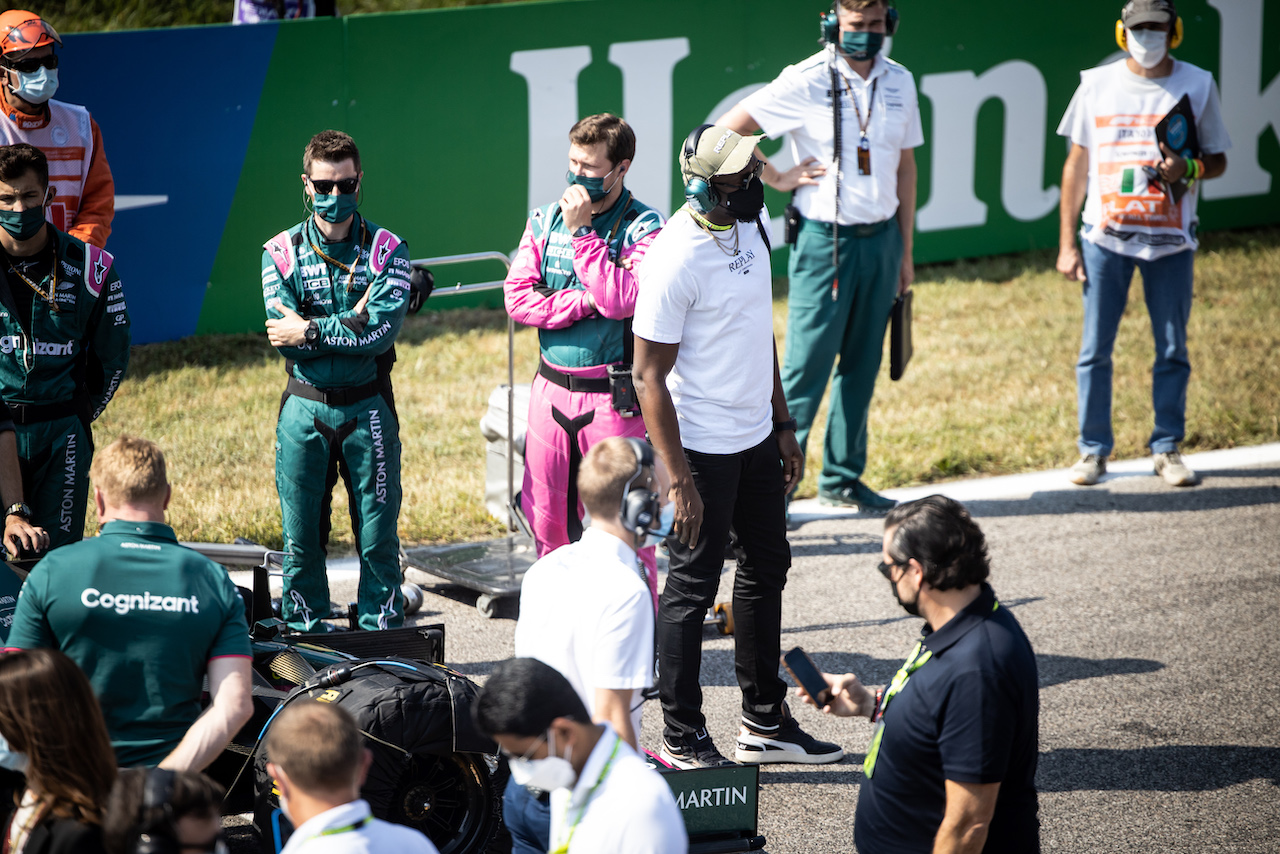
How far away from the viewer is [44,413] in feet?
17.6

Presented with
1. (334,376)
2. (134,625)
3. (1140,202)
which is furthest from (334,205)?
(1140,202)

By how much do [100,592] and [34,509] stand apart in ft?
7.80

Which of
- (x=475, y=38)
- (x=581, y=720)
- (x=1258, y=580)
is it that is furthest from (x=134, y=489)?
(x=475, y=38)

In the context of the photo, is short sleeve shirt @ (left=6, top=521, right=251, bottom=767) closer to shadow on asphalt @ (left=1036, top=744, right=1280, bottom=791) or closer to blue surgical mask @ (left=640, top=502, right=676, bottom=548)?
blue surgical mask @ (left=640, top=502, right=676, bottom=548)

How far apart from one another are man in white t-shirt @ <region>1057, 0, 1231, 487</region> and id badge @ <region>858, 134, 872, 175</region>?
142cm

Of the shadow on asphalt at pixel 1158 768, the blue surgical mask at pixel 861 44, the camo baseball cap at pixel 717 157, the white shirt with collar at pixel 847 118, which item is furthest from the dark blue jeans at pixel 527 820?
the blue surgical mask at pixel 861 44

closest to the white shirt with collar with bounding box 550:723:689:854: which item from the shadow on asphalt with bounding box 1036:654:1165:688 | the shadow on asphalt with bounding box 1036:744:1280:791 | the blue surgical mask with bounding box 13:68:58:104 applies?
the shadow on asphalt with bounding box 1036:744:1280:791

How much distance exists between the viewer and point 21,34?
6.07m

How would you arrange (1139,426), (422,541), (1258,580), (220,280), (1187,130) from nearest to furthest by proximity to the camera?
(1258,580) < (422,541) < (1187,130) < (1139,426) < (220,280)

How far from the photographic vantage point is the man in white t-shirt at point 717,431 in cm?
466

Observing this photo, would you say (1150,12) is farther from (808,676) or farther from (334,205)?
(808,676)

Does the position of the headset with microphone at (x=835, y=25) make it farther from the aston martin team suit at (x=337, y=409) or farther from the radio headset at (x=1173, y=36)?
the aston martin team suit at (x=337, y=409)

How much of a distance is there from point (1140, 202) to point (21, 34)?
652 cm

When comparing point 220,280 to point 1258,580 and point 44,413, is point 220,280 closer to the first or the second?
point 44,413
